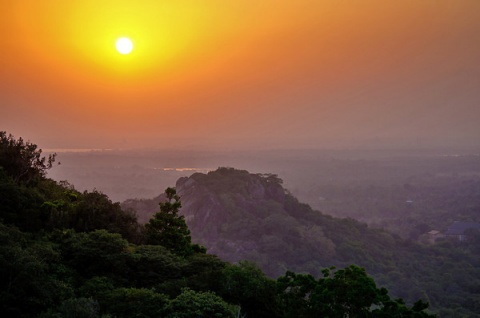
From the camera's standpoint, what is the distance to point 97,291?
19.5 m

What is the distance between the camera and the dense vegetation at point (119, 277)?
16.3 metres

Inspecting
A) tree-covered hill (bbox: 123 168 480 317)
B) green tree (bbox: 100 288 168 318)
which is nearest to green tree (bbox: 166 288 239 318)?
green tree (bbox: 100 288 168 318)

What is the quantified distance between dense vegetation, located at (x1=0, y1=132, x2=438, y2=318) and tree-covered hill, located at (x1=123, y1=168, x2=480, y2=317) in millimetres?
43747

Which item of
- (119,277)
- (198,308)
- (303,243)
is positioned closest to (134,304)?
(198,308)

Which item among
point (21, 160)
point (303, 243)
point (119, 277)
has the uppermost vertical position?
point (21, 160)

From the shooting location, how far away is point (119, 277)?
22.3 m

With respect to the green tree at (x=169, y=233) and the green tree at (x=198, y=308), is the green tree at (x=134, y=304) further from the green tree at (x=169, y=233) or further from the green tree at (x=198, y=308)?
the green tree at (x=169, y=233)

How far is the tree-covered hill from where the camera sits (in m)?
71.3

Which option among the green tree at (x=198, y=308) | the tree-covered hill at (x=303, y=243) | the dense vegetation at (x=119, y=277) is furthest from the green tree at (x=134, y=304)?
the tree-covered hill at (x=303, y=243)

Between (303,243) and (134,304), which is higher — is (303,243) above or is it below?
below

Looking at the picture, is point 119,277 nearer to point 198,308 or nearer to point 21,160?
point 198,308

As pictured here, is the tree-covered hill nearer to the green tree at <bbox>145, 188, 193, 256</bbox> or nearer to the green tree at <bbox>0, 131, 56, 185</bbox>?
the green tree at <bbox>145, 188, 193, 256</bbox>

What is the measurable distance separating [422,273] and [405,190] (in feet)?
405

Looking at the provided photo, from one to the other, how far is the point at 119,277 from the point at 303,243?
75.3 metres
